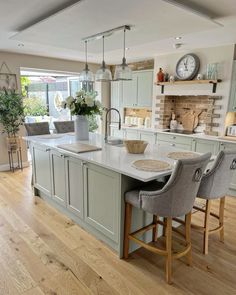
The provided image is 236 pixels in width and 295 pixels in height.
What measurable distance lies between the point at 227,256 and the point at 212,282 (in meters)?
0.45

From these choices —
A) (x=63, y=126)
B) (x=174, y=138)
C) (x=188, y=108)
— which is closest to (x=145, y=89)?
(x=188, y=108)

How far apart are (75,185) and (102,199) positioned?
516mm

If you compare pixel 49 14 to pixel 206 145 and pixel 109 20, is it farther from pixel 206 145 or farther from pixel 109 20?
pixel 206 145

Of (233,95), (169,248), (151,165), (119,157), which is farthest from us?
(233,95)

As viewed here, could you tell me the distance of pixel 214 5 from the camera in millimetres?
2205

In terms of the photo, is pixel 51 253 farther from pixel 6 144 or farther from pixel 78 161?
pixel 6 144

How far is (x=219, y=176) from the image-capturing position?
2.18 m

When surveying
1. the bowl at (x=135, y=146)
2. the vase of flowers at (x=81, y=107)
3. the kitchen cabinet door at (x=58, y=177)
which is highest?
the vase of flowers at (x=81, y=107)

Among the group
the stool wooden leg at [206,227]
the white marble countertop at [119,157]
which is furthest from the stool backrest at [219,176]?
the white marble countertop at [119,157]

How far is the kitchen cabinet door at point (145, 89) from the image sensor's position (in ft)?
17.0

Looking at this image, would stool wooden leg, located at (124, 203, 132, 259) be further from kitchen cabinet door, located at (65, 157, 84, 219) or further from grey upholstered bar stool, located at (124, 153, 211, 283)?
kitchen cabinet door, located at (65, 157, 84, 219)

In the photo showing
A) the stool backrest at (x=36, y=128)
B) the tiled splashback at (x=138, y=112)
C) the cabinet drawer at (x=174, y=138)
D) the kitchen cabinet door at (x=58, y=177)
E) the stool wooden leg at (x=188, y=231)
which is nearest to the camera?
the stool wooden leg at (x=188, y=231)

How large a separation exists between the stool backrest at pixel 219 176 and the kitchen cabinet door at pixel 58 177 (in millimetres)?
1659

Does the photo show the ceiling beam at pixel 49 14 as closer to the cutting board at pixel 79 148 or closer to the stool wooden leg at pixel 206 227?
the cutting board at pixel 79 148
